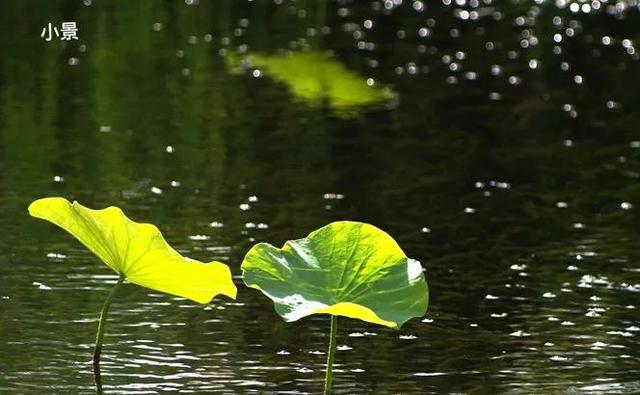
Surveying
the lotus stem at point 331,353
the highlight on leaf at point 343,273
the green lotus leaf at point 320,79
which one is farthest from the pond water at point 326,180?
the highlight on leaf at point 343,273

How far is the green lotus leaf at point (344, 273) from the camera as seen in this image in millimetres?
4422

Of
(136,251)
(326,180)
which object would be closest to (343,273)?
(136,251)

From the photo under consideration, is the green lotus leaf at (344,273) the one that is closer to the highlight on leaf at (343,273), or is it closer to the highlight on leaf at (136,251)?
the highlight on leaf at (343,273)

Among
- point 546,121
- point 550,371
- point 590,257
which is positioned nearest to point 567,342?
point 550,371

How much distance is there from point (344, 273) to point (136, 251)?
1.85ft

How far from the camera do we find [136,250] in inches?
175

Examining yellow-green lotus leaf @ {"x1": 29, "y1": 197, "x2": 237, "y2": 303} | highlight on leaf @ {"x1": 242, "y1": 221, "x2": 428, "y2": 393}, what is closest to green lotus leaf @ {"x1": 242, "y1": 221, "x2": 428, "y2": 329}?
highlight on leaf @ {"x1": 242, "y1": 221, "x2": 428, "y2": 393}

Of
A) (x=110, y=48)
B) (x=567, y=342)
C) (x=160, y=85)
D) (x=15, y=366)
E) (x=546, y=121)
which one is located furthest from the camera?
(x=110, y=48)

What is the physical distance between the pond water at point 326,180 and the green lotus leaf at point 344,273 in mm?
504

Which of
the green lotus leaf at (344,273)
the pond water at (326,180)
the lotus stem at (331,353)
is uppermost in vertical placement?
the pond water at (326,180)

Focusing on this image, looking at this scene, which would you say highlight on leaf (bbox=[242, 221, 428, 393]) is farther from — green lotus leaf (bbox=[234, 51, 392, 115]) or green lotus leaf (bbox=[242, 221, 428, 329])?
green lotus leaf (bbox=[234, 51, 392, 115])

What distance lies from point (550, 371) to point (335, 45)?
28.6 feet

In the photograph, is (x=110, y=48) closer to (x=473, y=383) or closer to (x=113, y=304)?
(x=113, y=304)

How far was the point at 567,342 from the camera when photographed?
5.59 m
